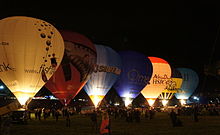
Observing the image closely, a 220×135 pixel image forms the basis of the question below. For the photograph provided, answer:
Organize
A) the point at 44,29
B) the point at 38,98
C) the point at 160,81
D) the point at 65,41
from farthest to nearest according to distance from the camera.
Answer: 1. the point at 38,98
2. the point at 160,81
3. the point at 65,41
4. the point at 44,29

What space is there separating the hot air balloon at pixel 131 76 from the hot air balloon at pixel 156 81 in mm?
3612

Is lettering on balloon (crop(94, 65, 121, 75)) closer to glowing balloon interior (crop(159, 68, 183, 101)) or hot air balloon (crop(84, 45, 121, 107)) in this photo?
hot air balloon (crop(84, 45, 121, 107))

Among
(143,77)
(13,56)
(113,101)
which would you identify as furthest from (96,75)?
(113,101)

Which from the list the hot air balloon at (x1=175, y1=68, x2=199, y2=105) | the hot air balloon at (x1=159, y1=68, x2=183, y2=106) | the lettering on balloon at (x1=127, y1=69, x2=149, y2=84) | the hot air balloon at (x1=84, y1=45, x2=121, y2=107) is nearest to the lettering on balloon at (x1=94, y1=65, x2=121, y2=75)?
the hot air balloon at (x1=84, y1=45, x2=121, y2=107)

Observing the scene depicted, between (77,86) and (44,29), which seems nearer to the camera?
(44,29)

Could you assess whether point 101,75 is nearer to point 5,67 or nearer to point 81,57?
Result: point 81,57

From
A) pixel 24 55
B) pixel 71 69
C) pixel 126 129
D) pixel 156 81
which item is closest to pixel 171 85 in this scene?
pixel 156 81

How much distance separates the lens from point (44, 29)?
794 inches

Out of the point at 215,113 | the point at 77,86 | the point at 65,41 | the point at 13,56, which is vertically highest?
the point at 65,41

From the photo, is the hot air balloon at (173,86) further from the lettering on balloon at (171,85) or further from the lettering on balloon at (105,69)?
the lettering on balloon at (105,69)

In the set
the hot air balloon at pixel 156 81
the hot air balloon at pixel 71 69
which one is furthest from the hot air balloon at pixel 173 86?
the hot air balloon at pixel 71 69

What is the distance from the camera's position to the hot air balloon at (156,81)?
34.7 metres

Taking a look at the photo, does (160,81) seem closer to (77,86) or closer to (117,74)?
(117,74)

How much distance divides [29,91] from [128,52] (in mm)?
14306
